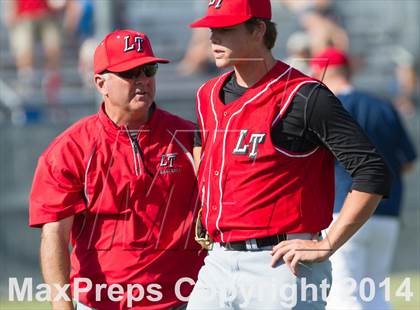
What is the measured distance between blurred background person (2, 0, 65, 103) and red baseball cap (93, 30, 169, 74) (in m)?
7.13

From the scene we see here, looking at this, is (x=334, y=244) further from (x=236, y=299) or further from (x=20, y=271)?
→ (x=20, y=271)

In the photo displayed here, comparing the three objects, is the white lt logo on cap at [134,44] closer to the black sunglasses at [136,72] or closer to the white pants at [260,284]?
the black sunglasses at [136,72]

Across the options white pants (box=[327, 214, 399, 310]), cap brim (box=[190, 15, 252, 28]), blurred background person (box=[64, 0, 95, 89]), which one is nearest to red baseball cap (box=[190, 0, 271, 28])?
cap brim (box=[190, 15, 252, 28])

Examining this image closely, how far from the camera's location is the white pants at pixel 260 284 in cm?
446

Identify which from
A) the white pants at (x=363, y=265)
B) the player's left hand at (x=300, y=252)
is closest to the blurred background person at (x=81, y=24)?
the white pants at (x=363, y=265)

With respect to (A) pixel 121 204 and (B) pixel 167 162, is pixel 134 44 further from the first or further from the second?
(A) pixel 121 204

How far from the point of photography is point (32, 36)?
12.7 meters

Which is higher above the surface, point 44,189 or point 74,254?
point 44,189

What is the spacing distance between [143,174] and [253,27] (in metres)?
1.00

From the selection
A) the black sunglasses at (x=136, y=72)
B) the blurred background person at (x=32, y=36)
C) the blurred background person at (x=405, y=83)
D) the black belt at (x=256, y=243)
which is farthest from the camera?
the blurred background person at (x=405, y=83)

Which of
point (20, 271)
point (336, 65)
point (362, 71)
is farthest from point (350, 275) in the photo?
point (362, 71)

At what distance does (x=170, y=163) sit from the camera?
5.27m

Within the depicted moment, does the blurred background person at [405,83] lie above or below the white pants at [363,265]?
above

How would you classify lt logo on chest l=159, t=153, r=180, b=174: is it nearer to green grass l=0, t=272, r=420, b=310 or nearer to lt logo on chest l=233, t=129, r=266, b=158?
lt logo on chest l=233, t=129, r=266, b=158
